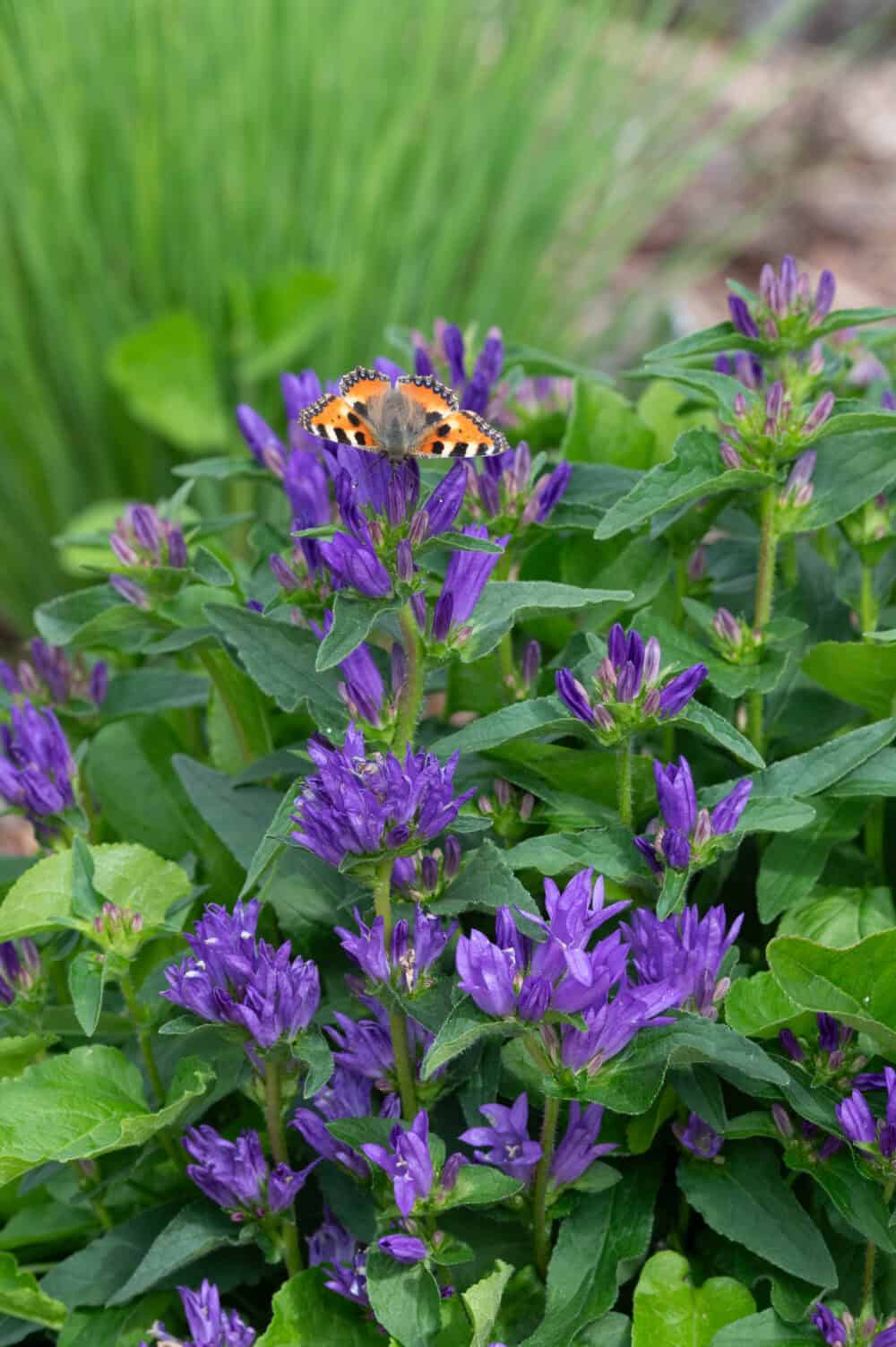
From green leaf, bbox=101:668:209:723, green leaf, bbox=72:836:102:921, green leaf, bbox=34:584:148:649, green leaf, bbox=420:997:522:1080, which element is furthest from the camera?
green leaf, bbox=101:668:209:723

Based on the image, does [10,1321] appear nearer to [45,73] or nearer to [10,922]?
[10,922]

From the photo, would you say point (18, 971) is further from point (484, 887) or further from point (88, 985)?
point (484, 887)

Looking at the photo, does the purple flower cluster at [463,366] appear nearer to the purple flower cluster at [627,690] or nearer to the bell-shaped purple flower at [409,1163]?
the purple flower cluster at [627,690]

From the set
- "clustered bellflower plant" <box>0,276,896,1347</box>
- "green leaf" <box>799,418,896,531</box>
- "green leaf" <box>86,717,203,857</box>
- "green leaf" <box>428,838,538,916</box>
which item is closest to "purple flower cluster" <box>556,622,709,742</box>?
"clustered bellflower plant" <box>0,276,896,1347</box>

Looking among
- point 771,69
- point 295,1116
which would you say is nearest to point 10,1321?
point 295,1116

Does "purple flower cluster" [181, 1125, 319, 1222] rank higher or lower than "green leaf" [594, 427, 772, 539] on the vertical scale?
lower

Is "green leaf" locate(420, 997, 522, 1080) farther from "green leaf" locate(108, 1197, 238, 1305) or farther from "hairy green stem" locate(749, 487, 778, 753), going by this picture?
"hairy green stem" locate(749, 487, 778, 753)

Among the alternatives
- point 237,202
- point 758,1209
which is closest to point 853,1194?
point 758,1209

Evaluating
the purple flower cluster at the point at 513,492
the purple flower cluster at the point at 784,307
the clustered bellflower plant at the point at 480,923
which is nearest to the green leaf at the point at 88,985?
the clustered bellflower plant at the point at 480,923
